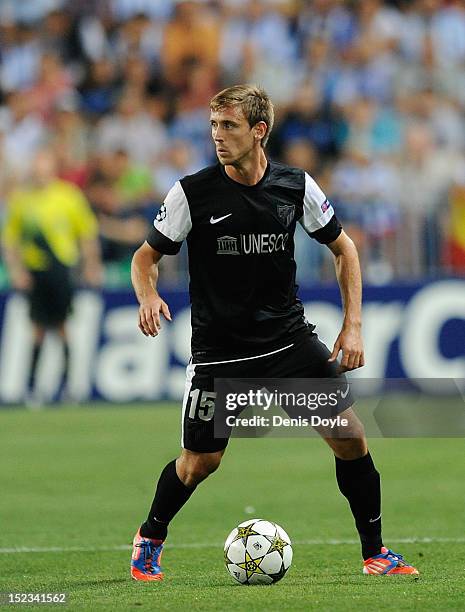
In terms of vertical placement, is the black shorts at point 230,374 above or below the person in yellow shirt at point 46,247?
below

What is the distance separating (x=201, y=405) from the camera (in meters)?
6.49

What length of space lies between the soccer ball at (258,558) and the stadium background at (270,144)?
30.2 ft

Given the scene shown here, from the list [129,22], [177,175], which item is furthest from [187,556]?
[129,22]

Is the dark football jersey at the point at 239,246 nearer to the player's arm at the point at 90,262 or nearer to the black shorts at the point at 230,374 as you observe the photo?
the black shorts at the point at 230,374

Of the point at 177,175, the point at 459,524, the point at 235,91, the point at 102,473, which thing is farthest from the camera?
the point at 177,175

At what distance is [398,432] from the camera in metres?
13.9

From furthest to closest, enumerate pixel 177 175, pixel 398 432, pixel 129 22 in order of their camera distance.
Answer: pixel 129 22 < pixel 177 175 < pixel 398 432

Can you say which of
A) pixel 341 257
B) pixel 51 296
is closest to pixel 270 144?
pixel 51 296

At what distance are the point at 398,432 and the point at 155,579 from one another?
7653mm

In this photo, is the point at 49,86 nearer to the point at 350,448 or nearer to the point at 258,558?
the point at 350,448

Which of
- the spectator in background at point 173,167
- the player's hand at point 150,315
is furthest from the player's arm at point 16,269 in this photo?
the player's hand at point 150,315

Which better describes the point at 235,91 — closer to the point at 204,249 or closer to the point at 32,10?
the point at 204,249

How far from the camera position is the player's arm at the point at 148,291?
20.7 ft

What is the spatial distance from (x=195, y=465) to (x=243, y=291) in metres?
0.89
